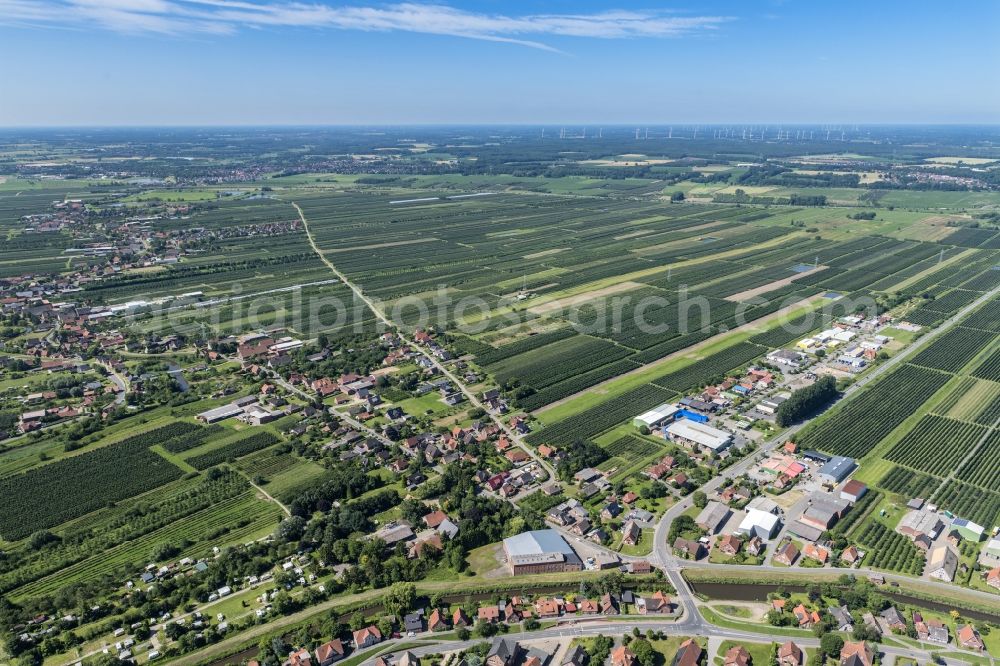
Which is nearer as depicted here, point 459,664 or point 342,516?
point 459,664

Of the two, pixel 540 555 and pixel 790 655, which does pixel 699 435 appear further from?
pixel 790 655

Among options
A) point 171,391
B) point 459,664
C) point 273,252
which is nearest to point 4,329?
point 171,391

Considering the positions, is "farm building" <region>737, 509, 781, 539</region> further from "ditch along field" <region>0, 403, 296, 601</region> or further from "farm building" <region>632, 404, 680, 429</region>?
"ditch along field" <region>0, 403, 296, 601</region>

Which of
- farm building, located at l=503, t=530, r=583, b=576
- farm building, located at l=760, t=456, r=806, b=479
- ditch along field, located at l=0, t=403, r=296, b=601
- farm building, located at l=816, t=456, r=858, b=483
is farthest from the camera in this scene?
farm building, located at l=760, t=456, r=806, b=479

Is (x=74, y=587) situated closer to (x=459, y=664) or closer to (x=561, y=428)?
(x=459, y=664)

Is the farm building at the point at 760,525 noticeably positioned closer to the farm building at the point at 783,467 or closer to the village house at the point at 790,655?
the farm building at the point at 783,467

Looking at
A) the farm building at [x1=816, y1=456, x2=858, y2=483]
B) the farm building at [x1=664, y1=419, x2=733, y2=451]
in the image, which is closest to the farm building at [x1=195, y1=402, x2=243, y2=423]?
the farm building at [x1=664, y1=419, x2=733, y2=451]

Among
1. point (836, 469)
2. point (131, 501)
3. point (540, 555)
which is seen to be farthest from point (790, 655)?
point (131, 501)
